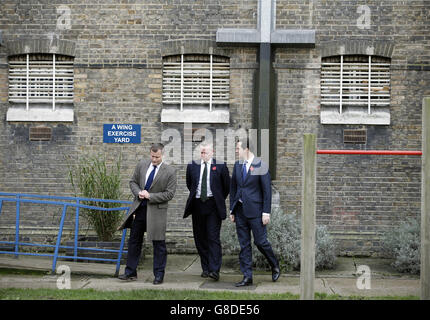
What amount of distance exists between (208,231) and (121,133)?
336 centimetres

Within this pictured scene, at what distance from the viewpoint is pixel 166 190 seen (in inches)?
340

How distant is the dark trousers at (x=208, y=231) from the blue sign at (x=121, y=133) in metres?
2.84

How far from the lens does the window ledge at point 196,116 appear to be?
11.4 meters

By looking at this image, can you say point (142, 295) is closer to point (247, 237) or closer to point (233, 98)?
point (247, 237)

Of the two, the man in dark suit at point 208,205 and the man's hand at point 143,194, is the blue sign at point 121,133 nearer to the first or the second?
the man in dark suit at point 208,205

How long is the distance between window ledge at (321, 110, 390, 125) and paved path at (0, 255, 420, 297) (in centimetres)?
264

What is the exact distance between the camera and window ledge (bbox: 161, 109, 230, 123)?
11.4 m

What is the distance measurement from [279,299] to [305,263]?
1306mm

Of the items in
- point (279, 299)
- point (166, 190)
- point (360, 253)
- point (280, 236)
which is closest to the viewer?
point (279, 299)

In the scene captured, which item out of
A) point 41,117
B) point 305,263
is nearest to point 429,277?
point 305,263

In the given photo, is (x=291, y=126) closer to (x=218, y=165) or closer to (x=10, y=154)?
(x=218, y=165)

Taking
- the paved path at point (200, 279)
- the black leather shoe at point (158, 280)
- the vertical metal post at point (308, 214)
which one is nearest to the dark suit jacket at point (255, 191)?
the paved path at point (200, 279)

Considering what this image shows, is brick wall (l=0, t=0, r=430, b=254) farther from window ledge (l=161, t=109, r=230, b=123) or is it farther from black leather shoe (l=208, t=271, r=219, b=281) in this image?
black leather shoe (l=208, t=271, r=219, b=281)

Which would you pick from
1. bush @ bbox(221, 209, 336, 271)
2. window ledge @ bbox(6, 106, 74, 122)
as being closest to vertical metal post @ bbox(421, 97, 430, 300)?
bush @ bbox(221, 209, 336, 271)
